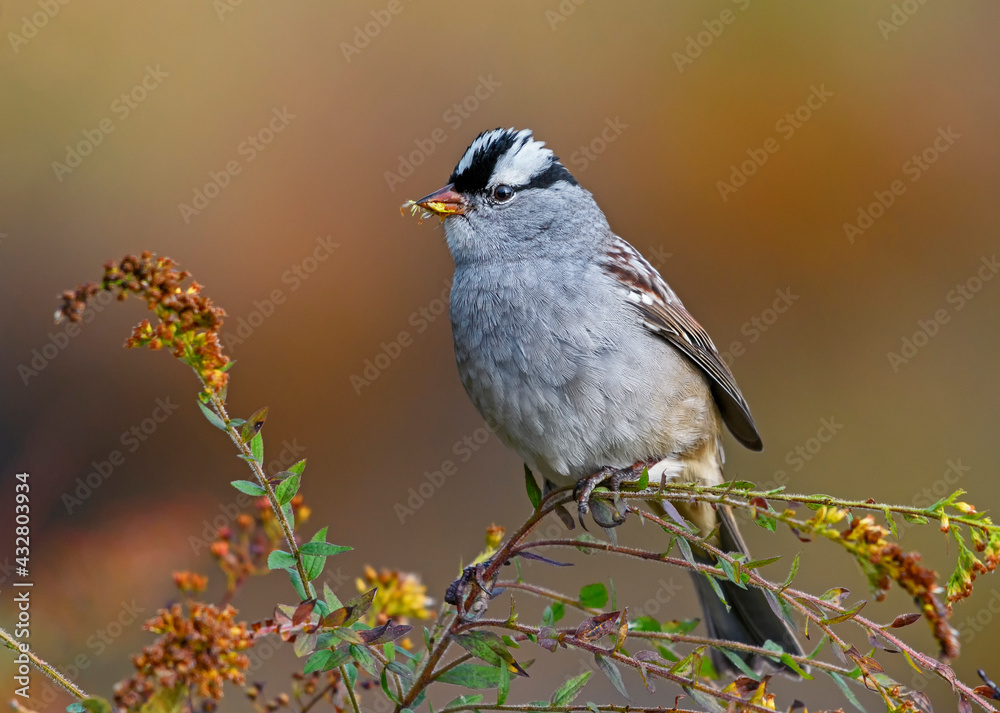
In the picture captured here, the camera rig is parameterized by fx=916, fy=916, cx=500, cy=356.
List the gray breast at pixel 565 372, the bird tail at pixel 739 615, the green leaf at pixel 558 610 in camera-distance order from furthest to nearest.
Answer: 1. the bird tail at pixel 739 615
2. the gray breast at pixel 565 372
3. the green leaf at pixel 558 610

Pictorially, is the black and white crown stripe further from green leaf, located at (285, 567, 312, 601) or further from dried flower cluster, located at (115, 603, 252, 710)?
dried flower cluster, located at (115, 603, 252, 710)

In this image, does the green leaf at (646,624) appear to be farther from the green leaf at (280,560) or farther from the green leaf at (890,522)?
the green leaf at (280,560)

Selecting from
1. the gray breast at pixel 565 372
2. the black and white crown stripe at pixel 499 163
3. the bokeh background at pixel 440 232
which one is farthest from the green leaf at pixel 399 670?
the bokeh background at pixel 440 232

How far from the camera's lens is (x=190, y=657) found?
1.38m

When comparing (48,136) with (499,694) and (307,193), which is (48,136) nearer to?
(307,193)

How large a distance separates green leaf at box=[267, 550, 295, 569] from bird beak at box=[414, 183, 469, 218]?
211 cm

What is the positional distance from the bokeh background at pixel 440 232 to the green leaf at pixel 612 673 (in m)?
3.90

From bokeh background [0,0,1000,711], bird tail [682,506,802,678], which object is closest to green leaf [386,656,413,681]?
bird tail [682,506,802,678]

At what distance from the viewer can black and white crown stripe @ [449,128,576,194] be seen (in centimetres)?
369

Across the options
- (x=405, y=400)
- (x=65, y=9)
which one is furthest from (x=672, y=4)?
(x=65, y=9)

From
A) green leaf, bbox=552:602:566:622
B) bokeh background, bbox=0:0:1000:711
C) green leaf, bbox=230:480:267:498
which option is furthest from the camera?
bokeh background, bbox=0:0:1000:711

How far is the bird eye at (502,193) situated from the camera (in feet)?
12.3

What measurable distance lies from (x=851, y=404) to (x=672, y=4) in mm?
3202

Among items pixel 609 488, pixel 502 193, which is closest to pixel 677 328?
pixel 502 193
